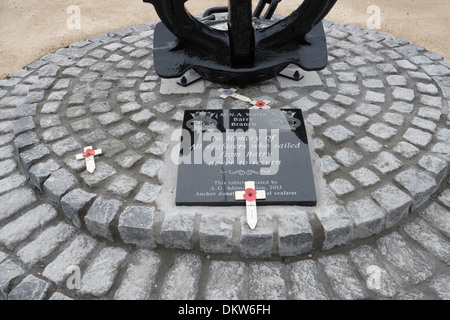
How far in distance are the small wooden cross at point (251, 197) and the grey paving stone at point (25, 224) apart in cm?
133

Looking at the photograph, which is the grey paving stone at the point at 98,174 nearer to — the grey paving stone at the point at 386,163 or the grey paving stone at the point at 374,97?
the grey paving stone at the point at 386,163

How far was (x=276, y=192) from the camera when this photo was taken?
2.13 meters

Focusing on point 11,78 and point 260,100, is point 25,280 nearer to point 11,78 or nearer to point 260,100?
point 260,100

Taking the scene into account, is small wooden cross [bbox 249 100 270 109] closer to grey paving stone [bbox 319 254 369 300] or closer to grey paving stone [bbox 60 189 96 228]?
grey paving stone [bbox 319 254 369 300]

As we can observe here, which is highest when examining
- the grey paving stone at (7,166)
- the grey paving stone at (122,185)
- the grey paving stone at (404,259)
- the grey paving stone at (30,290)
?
the grey paving stone at (122,185)

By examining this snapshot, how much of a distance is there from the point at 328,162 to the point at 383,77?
1.48 metres

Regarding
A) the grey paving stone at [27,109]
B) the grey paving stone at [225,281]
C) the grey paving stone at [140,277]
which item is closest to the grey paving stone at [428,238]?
the grey paving stone at [225,281]

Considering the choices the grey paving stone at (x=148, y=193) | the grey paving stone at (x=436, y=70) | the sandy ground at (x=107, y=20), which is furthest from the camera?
the sandy ground at (x=107, y=20)

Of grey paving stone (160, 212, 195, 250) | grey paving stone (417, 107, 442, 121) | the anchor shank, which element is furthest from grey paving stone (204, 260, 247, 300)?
grey paving stone (417, 107, 442, 121)

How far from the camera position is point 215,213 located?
2.09m

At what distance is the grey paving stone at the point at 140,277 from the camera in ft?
6.24

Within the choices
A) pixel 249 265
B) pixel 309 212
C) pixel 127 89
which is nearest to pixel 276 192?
pixel 309 212

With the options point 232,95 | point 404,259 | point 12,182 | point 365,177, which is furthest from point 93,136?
point 404,259

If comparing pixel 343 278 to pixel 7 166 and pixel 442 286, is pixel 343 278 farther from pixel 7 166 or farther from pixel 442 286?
pixel 7 166
